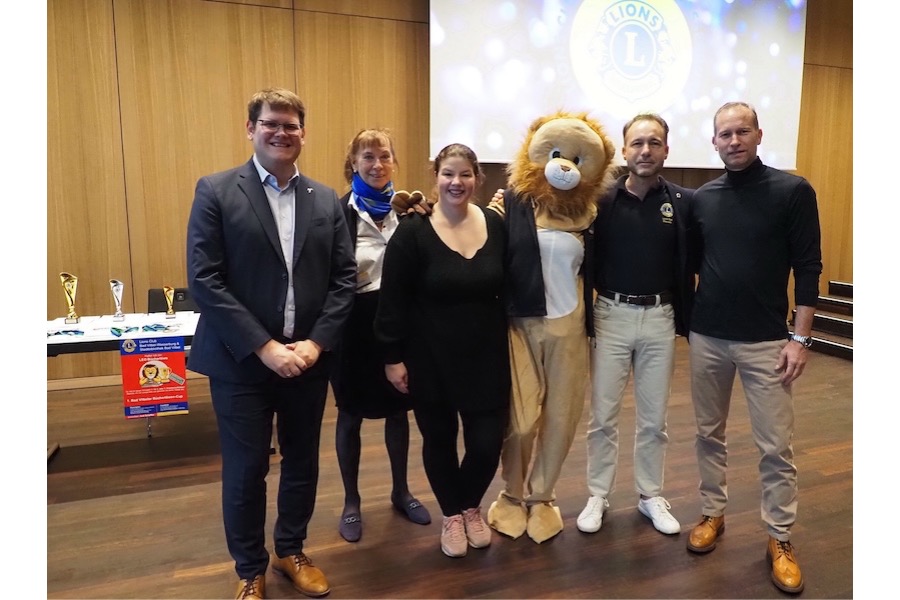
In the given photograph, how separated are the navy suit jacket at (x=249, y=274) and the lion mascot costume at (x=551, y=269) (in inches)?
24.1

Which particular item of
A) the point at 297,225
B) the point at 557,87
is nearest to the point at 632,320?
the point at 297,225

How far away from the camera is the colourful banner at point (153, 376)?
9.34 feet

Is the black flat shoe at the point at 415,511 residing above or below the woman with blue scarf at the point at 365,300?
below

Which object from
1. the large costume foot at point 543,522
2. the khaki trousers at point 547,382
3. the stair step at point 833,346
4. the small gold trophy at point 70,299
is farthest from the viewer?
the stair step at point 833,346

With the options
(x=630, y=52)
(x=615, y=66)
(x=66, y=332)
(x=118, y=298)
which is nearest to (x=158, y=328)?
(x=66, y=332)

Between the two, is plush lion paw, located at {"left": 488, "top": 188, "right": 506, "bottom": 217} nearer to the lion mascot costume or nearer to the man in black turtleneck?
the lion mascot costume

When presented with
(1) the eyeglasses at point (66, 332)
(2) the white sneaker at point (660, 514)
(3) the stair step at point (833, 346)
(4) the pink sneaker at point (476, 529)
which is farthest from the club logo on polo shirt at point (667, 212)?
(3) the stair step at point (833, 346)

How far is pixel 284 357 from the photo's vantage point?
1.62m

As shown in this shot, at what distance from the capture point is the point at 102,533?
2234 mm

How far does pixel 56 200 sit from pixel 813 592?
478cm

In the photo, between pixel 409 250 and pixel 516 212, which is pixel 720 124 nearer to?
pixel 516 212

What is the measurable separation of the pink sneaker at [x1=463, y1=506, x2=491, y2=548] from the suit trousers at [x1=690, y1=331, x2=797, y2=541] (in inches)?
33.4

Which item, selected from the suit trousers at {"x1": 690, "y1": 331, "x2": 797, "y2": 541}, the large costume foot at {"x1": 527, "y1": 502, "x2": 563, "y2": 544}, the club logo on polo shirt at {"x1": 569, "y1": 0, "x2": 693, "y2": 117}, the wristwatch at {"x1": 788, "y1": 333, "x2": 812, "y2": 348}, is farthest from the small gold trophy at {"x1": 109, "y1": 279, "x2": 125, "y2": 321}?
the club logo on polo shirt at {"x1": 569, "y1": 0, "x2": 693, "y2": 117}

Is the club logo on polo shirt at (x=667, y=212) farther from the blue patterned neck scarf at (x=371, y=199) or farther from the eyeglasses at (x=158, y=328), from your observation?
the eyeglasses at (x=158, y=328)
